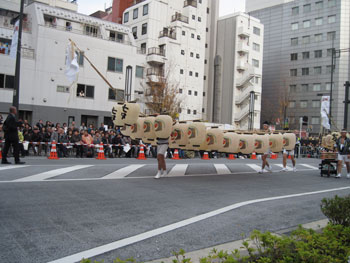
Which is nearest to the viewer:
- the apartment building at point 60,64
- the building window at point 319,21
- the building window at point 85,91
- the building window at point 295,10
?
the apartment building at point 60,64

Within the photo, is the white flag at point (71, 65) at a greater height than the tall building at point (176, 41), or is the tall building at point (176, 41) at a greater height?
the tall building at point (176, 41)

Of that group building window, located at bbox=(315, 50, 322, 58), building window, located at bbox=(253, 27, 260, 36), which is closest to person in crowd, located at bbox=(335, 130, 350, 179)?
building window, located at bbox=(253, 27, 260, 36)

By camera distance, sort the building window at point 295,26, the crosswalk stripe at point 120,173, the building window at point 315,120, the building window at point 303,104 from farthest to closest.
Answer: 1. the building window at point 295,26
2. the building window at point 303,104
3. the building window at point 315,120
4. the crosswalk stripe at point 120,173

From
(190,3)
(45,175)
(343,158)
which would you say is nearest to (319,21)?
(190,3)

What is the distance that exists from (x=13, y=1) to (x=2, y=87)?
527 inches

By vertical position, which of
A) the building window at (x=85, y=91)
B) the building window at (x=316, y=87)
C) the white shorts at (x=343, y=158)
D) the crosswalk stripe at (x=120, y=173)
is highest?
the building window at (x=316, y=87)

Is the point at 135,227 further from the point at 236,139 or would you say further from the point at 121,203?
the point at 236,139

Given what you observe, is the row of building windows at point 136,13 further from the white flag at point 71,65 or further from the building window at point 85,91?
the white flag at point 71,65

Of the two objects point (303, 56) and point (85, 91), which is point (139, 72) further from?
point (303, 56)

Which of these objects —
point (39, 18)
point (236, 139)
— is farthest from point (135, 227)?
point (39, 18)

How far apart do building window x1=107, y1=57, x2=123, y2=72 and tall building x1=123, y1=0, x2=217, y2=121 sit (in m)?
5.82

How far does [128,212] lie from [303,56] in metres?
69.1

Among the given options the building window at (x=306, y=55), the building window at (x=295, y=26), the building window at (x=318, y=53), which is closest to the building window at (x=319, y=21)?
the building window at (x=295, y=26)

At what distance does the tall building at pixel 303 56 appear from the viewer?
64438 millimetres
